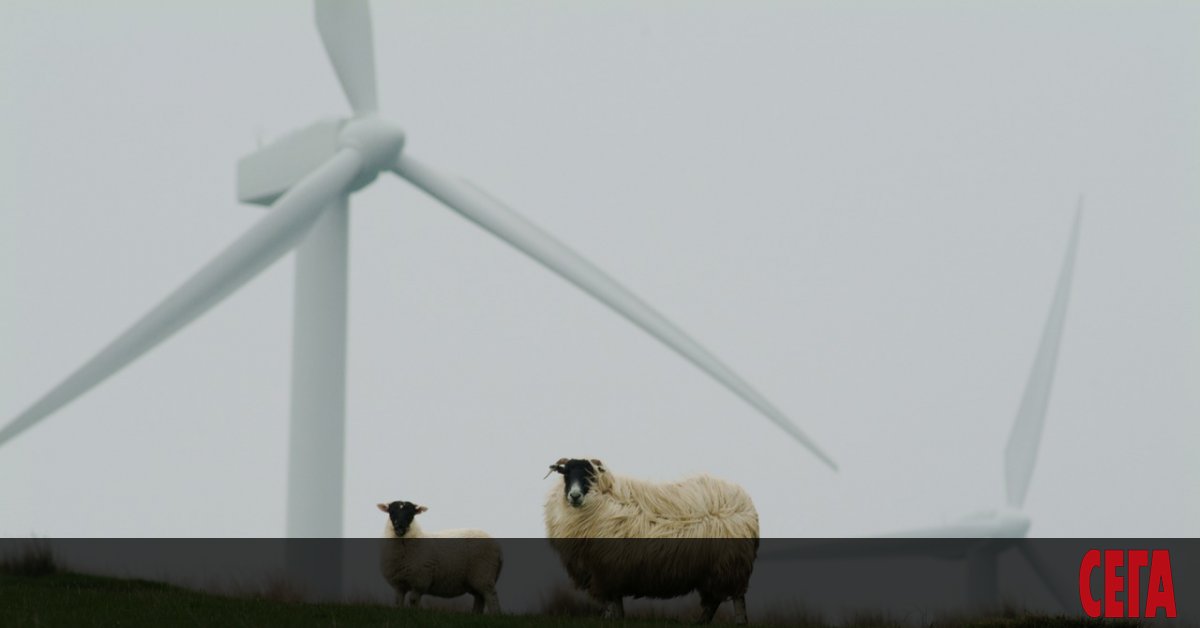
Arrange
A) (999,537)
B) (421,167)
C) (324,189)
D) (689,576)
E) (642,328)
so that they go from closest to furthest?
(689,576), (642,328), (324,189), (421,167), (999,537)

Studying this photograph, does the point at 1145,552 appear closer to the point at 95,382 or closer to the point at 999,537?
the point at 95,382

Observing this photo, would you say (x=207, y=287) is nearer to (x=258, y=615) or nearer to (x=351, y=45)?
(x=258, y=615)

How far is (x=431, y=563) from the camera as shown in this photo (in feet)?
63.3

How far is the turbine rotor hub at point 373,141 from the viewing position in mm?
29984

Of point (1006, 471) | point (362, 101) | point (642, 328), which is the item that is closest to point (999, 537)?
point (1006, 471)

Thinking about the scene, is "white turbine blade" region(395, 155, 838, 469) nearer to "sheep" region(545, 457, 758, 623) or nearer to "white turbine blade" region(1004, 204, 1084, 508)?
"sheep" region(545, 457, 758, 623)

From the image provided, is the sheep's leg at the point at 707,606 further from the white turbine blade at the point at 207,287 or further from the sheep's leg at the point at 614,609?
the white turbine blade at the point at 207,287

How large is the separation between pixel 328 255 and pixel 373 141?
274 centimetres

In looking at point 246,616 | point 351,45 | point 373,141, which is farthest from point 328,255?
point 246,616

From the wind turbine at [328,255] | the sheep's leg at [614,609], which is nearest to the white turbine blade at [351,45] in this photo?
the wind turbine at [328,255]

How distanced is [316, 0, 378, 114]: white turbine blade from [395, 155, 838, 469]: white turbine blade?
66.6 inches

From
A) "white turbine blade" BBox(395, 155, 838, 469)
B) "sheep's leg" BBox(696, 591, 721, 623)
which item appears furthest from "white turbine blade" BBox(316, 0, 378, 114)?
"sheep's leg" BBox(696, 591, 721, 623)

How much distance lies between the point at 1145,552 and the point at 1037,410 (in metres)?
15.3

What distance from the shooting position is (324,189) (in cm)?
2794
